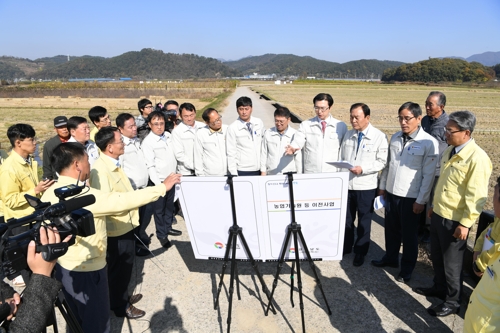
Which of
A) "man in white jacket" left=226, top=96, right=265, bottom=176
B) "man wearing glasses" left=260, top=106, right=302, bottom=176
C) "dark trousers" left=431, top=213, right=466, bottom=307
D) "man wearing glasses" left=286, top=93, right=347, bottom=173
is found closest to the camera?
"dark trousers" left=431, top=213, right=466, bottom=307

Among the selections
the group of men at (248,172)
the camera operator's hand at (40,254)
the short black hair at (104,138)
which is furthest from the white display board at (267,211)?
the camera operator's hand at (40,254)

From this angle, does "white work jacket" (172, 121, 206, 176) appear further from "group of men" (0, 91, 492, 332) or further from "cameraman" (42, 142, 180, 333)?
"cameraman" (42, 142, 180, 333)

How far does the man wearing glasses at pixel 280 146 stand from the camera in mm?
4726

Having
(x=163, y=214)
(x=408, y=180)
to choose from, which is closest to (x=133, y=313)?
(x=163, y=214)

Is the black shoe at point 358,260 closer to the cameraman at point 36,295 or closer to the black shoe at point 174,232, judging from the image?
the black shoe at point 174,232

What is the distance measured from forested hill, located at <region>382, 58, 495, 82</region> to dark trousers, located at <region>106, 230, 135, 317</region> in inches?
4576

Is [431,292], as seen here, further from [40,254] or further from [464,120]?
[40,254]

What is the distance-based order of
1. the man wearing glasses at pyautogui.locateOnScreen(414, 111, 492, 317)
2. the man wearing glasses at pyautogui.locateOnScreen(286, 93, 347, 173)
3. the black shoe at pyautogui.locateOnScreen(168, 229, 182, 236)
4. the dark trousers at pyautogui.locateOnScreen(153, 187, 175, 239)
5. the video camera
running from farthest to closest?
the black shoe at pyautogui.locateOnScreen(168, 229, 182, 236), the dark trousers at pyautogui.locateOnScreen(153, 187, 175, 239), the man wearing glasses at pyautogui.locateOnScreen(286, 93, 347, 173), the man wearing glasses at pyautogui.locateOnScreen(414, 111, 492, 317), the video camera

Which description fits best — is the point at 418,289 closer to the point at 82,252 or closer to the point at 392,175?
the point at 392,175

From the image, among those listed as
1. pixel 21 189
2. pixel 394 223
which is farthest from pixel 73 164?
pixel 394 223

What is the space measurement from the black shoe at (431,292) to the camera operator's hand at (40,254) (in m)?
3.72

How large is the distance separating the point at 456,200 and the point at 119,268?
11.3 ft

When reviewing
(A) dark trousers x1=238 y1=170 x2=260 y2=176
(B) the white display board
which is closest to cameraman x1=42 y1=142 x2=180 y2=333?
(B) the white display board

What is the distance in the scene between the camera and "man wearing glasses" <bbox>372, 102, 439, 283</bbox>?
12.1 ft
